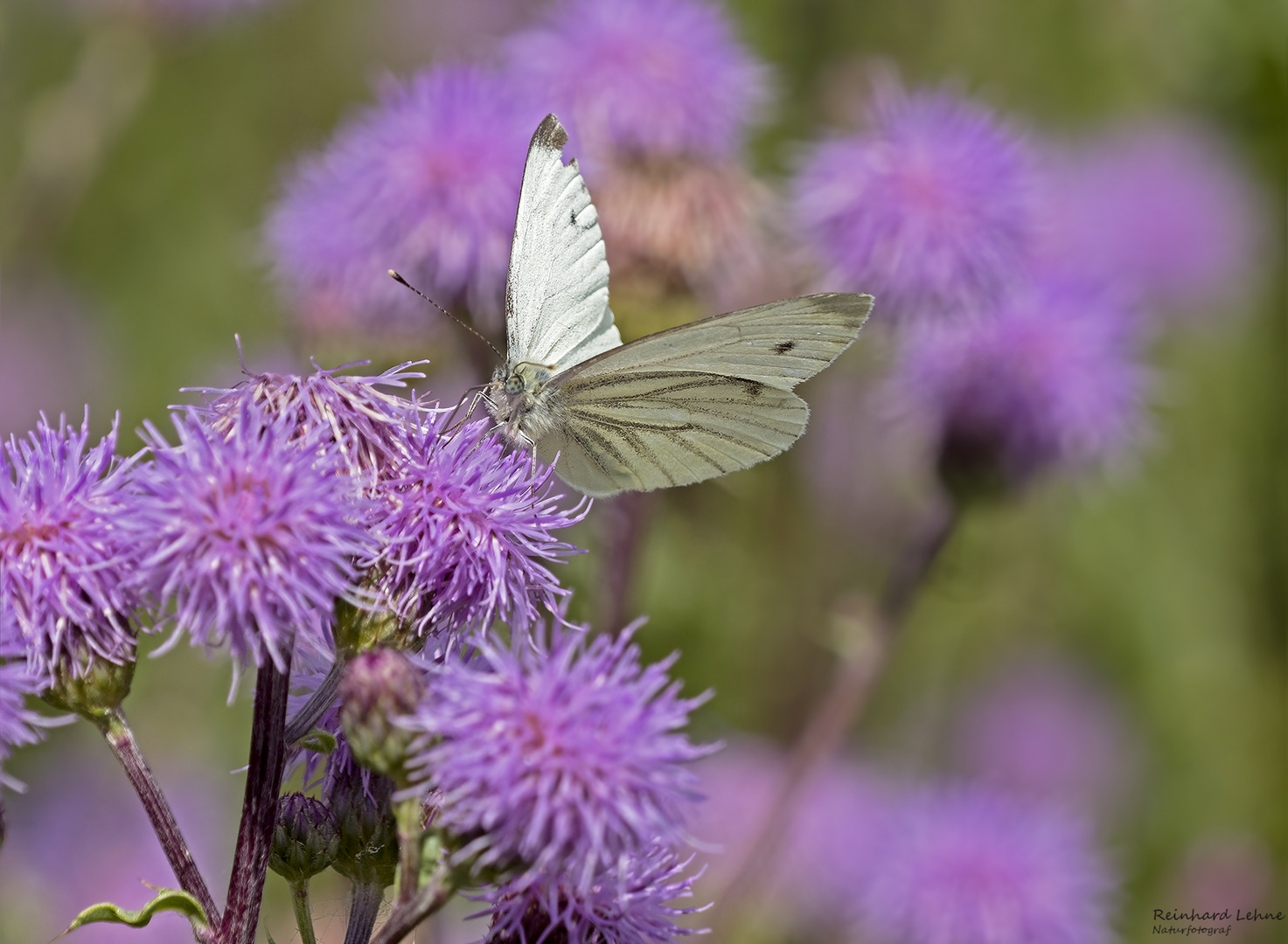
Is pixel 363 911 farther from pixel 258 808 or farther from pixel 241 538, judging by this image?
pixel 241 538

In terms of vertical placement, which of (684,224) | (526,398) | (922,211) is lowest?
(526,398)

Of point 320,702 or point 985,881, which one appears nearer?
point 320,702

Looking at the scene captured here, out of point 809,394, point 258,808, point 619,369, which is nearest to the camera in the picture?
point 258,808

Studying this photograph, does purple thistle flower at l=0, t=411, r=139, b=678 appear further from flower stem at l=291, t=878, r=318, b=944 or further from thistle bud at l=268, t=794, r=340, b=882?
flower stem at l=291, t=878, r=318, b=944

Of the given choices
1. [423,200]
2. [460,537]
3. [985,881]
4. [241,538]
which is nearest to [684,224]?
[423,200]

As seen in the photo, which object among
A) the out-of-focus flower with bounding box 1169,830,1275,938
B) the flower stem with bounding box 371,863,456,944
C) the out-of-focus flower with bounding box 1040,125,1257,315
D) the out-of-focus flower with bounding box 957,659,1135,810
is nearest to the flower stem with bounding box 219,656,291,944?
the flower stem with bounding box 371,863,456,944

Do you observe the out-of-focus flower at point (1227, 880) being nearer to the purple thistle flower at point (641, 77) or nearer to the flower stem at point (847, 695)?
the flower stem at point (847, 695)

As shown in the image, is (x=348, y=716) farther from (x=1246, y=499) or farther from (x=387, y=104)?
(x=1246, y=499)

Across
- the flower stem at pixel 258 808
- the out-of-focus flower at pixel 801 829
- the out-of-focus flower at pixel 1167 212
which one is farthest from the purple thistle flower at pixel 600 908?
the out-of-focus flower at pixel 1167 212
